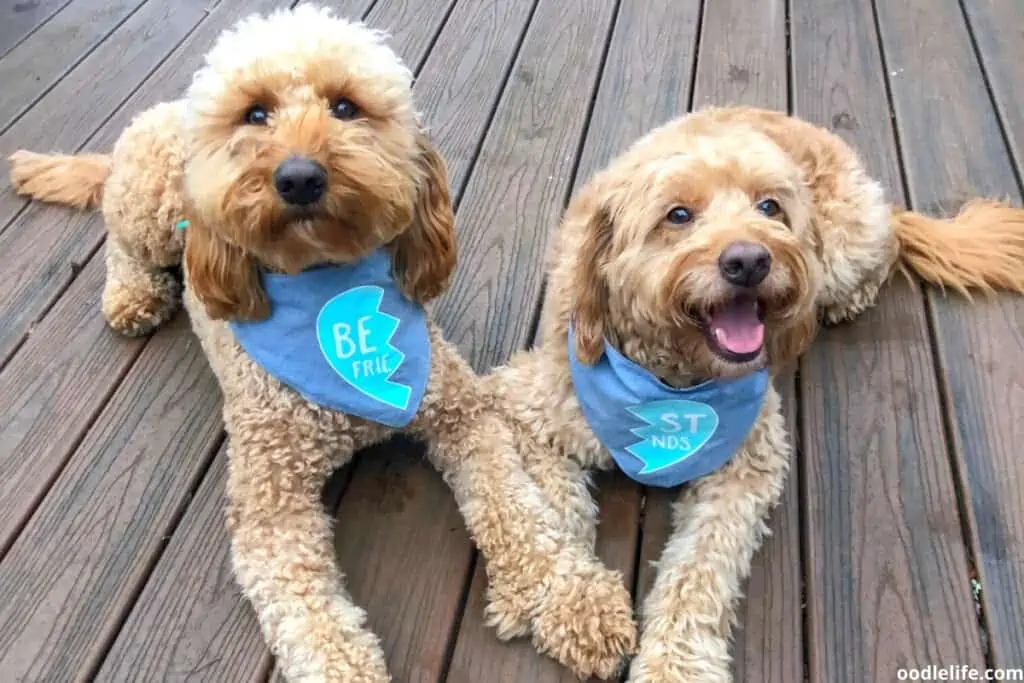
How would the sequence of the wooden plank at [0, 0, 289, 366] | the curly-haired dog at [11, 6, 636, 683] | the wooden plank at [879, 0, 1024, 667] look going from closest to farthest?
1. the curly-haired dog at [11, 6, 636, 683]
2. the wooden plank at [879, 0, 1024, 667]
3. the wooden plank at [0, 0, 289, 366]

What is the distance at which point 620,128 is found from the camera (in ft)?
11.6

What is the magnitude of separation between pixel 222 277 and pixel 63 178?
1519 mm

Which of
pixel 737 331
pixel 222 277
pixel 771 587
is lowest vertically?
pixel 771 587

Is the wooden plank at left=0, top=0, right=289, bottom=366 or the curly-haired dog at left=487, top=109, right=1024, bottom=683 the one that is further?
the wooden plank at left=0, top=0, right=289, bottom=366

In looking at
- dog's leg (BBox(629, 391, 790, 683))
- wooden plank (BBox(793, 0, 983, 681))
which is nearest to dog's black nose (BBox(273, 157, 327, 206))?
dog's leg (BBox(629, 391, 790, 683))

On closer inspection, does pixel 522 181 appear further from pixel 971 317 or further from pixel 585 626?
pixel 585 626

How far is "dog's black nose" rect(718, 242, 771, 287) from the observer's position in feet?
5.74

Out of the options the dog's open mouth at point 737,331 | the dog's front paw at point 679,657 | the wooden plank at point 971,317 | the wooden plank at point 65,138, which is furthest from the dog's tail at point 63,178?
the wooden plank at point 971,317

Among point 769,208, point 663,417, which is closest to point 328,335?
point 663,417

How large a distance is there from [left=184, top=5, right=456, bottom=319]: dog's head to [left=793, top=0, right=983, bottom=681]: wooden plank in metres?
1.20

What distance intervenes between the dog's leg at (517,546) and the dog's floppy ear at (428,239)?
21 cm

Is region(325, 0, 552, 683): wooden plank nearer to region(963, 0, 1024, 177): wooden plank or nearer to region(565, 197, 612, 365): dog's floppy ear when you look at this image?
A: region(565, 197, 612, 365): dog's floppy ear

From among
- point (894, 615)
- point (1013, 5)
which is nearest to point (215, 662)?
point (894, 615)

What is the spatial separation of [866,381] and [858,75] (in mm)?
1753
